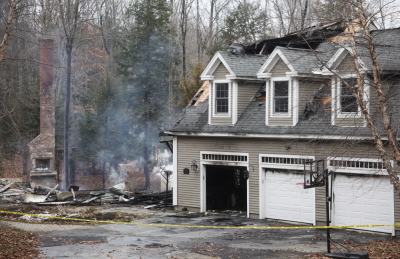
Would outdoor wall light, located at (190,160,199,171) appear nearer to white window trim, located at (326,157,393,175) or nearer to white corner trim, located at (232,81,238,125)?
white corner trim, located at (232,81,238,125)

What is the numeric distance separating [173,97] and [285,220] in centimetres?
2160

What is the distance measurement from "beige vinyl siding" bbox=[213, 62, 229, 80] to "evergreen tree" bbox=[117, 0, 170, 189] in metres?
17.0

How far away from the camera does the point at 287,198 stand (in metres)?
19.6

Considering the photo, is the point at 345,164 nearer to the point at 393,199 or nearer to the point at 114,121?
the point at 393,199

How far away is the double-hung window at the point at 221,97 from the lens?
21.5 meters

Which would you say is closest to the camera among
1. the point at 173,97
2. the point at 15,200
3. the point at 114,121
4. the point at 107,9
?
the point at 15,200

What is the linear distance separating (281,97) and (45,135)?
18361 mm

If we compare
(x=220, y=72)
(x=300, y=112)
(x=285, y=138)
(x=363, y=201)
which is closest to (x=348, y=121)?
(x=300, y=112)

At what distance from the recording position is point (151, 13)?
3841cm

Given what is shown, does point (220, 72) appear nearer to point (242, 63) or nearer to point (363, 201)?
point (242, 63)

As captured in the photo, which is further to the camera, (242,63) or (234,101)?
(242,63)

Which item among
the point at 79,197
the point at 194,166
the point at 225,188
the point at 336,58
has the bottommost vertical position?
the point at 79,197

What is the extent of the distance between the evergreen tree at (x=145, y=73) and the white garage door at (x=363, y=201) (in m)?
21.4

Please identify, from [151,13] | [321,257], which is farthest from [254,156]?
[151,13]
